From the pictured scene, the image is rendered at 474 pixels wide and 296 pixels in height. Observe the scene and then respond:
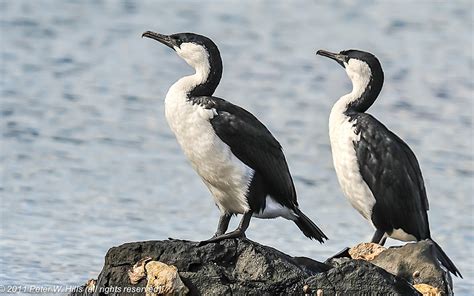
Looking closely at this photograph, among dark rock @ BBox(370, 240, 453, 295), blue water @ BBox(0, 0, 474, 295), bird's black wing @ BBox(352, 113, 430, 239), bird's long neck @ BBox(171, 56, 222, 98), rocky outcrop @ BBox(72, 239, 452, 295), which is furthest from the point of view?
blue water @ BBox(0, 0, 474, 295)

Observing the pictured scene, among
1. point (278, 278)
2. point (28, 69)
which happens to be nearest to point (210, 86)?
point (278, 278)

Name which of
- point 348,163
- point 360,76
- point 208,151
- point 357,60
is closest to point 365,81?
point 360,76

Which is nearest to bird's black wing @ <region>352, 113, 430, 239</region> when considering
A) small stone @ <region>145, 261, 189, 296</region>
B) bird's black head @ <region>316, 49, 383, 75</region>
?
bird's black head @ <region>316, 49, 383, 75</region>

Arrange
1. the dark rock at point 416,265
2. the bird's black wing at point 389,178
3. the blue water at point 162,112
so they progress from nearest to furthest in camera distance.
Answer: the dark rock at point 416,265 → the bird's black wing at point 389,178 → the blue water at point 162,112

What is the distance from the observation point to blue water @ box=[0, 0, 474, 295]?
13398mm

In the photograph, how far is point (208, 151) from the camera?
32.2 ft

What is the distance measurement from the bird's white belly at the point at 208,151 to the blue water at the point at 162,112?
2110 millimetres

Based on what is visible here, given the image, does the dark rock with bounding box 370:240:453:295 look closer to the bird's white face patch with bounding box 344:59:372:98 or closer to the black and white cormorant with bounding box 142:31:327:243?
the black and white cormorant with bounding box 142:31:327:243

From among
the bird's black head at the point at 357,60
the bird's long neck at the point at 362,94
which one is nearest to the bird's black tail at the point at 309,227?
the bird's long neck at the point at 362,94

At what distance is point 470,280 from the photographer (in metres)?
12.5

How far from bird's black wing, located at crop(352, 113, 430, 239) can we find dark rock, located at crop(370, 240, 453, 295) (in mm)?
1190

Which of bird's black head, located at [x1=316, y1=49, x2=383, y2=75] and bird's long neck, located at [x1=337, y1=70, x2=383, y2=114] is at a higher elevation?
bird's black head, located at [x1=316, y1=49, x2=383, y2=75]

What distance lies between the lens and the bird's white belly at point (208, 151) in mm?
9820

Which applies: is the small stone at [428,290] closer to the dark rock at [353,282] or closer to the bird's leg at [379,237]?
the dark rock at [353,282]
